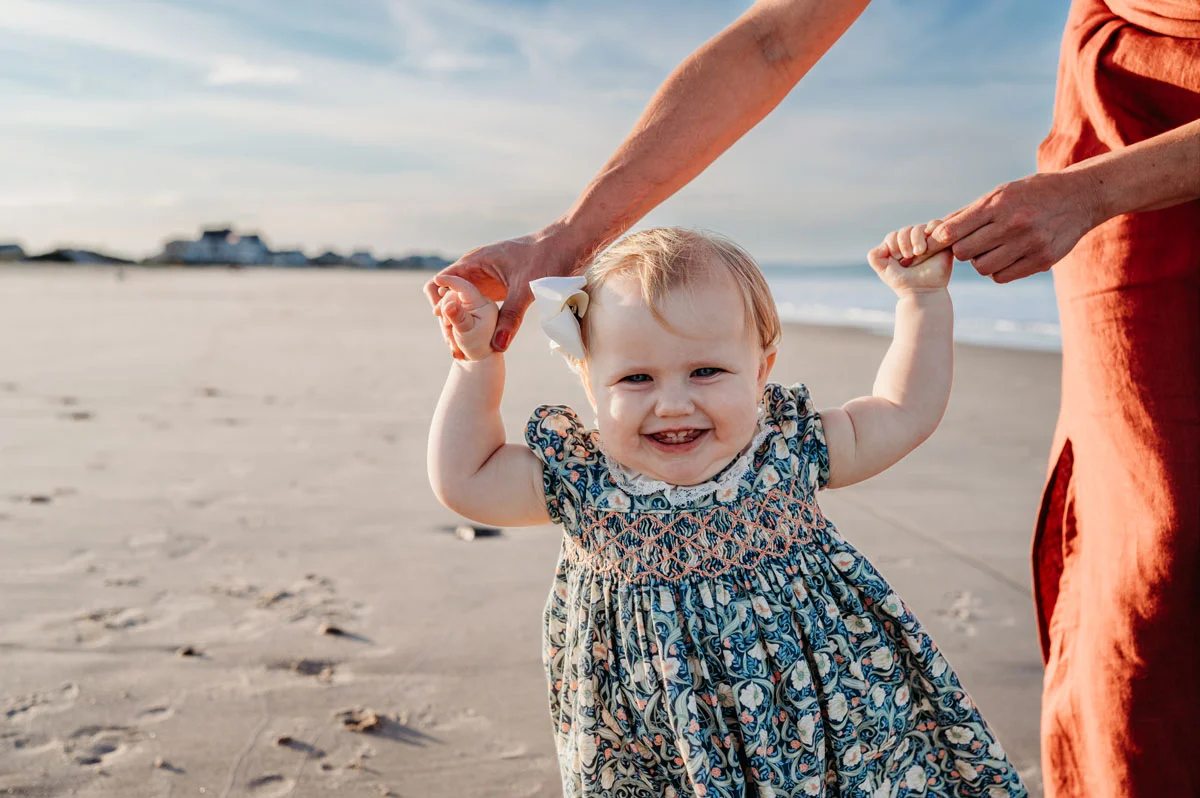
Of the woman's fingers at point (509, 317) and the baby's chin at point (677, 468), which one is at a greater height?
the woman's fingers at point (509, 317)

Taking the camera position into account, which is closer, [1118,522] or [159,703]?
[1118,522]

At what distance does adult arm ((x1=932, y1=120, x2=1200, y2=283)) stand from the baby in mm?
130

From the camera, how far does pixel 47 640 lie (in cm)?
292

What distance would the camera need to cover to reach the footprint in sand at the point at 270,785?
7.41ft

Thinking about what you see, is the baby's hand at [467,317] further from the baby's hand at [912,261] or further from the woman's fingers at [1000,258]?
the woman's fingers at [1000,258]

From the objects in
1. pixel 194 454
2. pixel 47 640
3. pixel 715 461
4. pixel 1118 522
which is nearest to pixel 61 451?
pixel 194 454

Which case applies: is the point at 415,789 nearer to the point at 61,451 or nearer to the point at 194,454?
the point at 194,454

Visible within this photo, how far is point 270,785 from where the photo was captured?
2289mm

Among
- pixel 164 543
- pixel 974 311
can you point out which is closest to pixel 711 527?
pixel 164 543

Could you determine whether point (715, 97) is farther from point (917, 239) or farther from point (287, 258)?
point (287, 258)

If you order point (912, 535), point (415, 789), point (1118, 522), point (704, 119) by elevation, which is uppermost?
point (704, 119)

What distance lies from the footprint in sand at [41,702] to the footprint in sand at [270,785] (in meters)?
0.63

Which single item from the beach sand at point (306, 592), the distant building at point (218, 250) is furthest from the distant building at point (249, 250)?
the beach sand at point (306, 592)

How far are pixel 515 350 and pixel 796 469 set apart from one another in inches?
343
